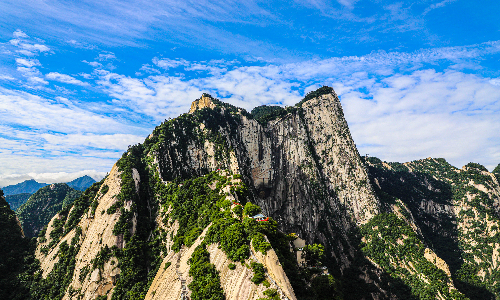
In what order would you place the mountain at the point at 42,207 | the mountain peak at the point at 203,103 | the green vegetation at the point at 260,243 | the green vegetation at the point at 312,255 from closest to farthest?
the green vegetation at the point at 260,243
the green vegetation at the point at 312,255
the mountain peak at the point at 203,103
the mountain at the point at 42,207

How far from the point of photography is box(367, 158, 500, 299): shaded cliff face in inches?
4146

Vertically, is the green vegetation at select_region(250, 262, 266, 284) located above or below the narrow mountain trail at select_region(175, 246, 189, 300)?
above

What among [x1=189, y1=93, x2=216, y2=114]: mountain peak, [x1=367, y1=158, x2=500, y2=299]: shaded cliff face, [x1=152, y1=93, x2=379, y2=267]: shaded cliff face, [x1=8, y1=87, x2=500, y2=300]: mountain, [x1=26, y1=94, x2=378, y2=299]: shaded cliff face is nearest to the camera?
[x1=8, y1=87, x2=500, y2=300]: mountain

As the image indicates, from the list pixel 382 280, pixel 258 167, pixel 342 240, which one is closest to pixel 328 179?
pixel 342 240

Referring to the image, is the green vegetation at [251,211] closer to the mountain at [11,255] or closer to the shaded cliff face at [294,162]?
the shaded cliff face at [294,162]

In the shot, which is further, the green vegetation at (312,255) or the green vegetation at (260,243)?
the green vegetation at (312,255)

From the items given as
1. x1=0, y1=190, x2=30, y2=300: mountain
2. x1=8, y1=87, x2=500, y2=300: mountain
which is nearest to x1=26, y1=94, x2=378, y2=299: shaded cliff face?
x1=8, y1=87, x2=500, y2=300: mountain

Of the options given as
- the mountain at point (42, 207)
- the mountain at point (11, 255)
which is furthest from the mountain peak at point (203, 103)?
the mountain at point (42, 207)

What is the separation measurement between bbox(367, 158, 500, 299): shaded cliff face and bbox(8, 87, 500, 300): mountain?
656 millimetres

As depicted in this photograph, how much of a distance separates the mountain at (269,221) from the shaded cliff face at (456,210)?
656mm

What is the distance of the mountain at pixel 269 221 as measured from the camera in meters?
45.2

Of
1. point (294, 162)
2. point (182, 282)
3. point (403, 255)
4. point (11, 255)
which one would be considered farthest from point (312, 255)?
point (11, 255)

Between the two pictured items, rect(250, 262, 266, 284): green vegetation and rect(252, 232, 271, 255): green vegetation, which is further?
rect(252, 232, 271, 255): green vegetation

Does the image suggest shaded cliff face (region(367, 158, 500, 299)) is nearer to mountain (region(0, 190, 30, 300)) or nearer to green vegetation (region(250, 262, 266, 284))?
green vegetation (region(250, 262, 266, 284))
